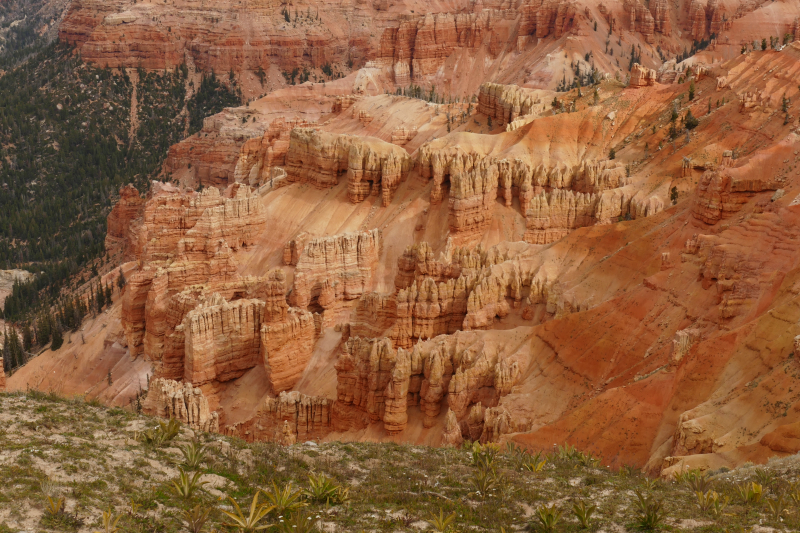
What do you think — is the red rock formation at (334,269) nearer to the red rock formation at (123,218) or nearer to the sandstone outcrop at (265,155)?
the sandstone outcrop at (265,155)

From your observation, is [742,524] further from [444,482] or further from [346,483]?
[346,483]

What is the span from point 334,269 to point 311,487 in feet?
180

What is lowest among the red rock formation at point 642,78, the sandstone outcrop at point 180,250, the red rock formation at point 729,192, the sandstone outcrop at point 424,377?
the sandstone outcrop at point 180,250

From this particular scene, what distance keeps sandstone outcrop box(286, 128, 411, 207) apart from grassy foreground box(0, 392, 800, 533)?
60.2 m

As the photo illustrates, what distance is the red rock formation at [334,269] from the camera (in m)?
76.8

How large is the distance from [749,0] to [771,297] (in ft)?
477

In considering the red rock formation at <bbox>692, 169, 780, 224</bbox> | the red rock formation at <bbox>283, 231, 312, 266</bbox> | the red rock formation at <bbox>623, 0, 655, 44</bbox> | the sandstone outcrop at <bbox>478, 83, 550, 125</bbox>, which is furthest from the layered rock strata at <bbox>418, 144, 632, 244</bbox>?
the red rock formation at <bbox>623, 0, 655, 44</bbox>

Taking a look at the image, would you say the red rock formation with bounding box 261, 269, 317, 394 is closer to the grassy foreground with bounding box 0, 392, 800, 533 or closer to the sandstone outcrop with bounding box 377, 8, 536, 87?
the grassy foreground with bounding box 0, 392, 800, 533

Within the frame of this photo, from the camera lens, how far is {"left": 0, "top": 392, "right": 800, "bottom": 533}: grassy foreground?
22188 millimetres

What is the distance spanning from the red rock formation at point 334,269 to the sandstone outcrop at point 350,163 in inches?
342

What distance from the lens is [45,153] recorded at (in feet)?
547

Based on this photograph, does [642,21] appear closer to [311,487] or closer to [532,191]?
[532,191]

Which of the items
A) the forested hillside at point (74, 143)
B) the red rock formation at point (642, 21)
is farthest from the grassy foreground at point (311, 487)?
the red rock formation at point (642, 21)

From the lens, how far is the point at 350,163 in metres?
89.2
